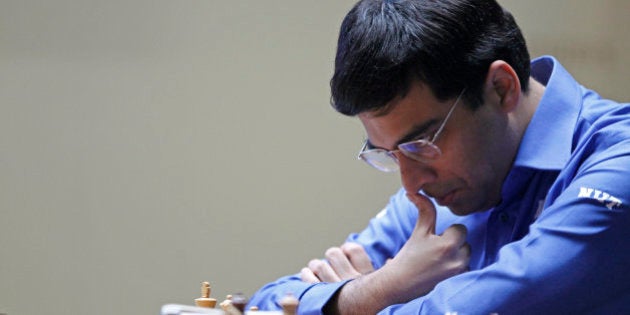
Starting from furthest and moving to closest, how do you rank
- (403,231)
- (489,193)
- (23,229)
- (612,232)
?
(23,229)
(403,231)
(489,193)
(612,232)

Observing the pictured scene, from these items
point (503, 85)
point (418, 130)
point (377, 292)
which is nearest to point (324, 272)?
point (377, 292)

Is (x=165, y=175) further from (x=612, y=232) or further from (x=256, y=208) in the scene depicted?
(x=612, y=232)

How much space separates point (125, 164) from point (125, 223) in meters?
0.26

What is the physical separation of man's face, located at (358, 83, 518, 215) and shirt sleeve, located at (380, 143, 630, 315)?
0.34 m

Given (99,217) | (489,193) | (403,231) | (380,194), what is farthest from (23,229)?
(489,193)

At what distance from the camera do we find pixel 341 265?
8.10 ft

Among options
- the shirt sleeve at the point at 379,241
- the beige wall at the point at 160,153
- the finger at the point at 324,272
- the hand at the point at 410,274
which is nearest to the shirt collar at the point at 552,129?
the hand at the point at 410,274

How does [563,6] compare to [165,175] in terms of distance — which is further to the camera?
[563,6]

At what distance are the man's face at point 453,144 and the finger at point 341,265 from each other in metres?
0.35

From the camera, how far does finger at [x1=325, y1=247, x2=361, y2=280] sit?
2434mm

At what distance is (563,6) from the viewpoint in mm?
4262

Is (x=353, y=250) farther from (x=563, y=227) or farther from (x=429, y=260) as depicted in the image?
(x=563, y=227)

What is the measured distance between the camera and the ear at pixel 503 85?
7.03 ft

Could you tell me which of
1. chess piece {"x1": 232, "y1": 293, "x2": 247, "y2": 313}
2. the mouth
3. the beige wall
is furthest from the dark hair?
the beige wall
